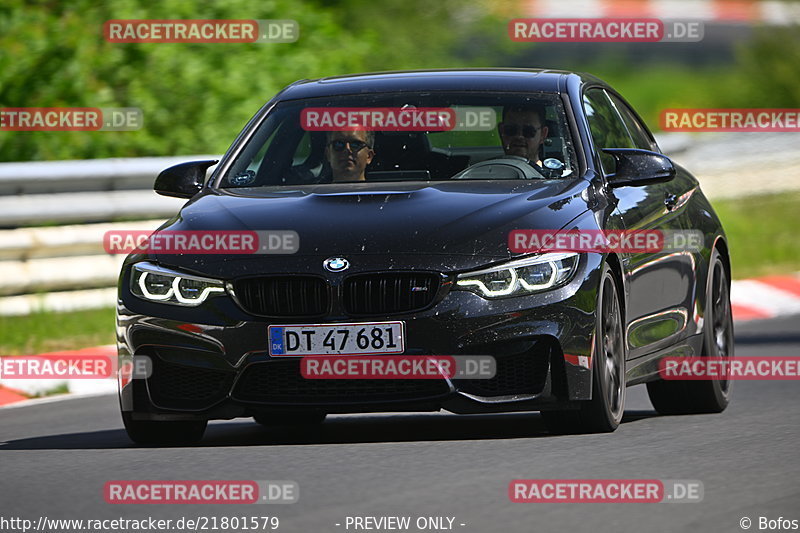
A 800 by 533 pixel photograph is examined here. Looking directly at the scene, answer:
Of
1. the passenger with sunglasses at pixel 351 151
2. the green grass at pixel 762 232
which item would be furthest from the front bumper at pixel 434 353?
the green grass at pixel 762 232

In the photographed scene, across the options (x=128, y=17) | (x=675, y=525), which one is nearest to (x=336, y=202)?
(x=675, y=525)

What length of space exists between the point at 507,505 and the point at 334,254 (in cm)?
170

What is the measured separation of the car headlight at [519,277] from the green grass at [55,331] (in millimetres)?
5417

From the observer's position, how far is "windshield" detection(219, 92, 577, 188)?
8258mm

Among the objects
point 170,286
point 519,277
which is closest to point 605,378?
point 519,277

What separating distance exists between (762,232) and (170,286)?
15.0m

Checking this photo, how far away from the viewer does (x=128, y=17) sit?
17.3 m

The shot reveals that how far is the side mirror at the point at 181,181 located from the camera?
8469mm

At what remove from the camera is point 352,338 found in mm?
7160

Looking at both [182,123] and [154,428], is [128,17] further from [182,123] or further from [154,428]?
[154,428]

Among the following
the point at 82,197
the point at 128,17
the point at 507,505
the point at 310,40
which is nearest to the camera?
the point at 507,505

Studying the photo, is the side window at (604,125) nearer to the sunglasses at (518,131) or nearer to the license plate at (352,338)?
the sunglasses at (518,131)

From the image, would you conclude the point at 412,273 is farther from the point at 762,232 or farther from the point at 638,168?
the point at 762,232

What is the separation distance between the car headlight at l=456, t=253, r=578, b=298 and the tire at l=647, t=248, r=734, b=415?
1.86 meters
